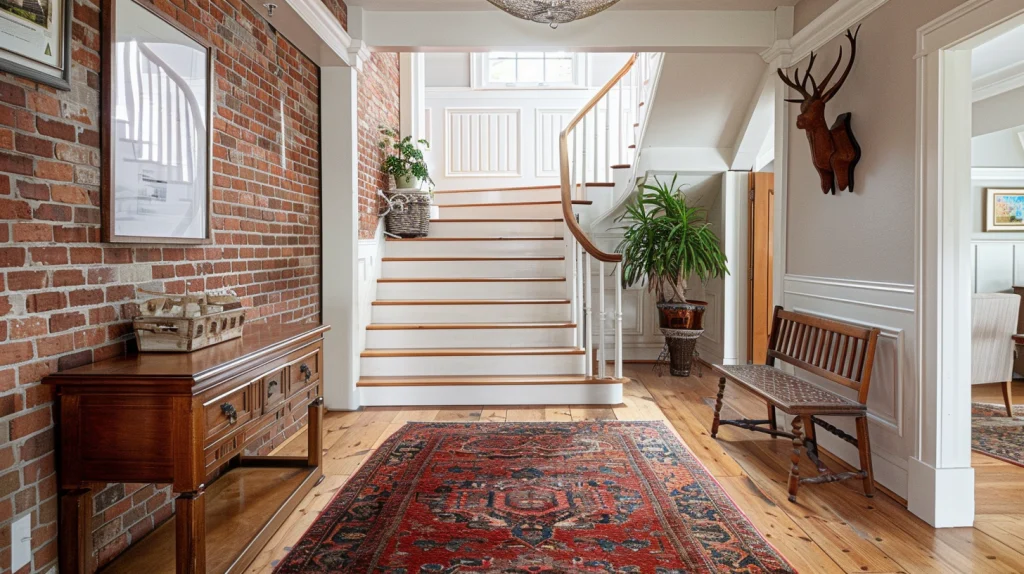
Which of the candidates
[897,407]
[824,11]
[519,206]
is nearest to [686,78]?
[824,11]

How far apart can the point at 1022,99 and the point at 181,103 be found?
16.3ft

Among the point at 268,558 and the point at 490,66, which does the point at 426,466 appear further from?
the point at 490,66

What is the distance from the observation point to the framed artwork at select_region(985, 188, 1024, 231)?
5.53 meters

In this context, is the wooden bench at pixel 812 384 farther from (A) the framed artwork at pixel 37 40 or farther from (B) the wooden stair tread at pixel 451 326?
(A) the framed artwork at pixel 37 40

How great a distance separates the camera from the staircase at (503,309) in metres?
4.12

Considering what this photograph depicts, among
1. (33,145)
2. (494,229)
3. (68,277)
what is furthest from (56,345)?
(494,229)

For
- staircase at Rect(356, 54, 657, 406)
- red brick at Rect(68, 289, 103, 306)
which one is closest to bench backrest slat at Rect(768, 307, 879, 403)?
staircase at Rect(356, 54, 657, 406)

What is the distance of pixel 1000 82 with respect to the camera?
404 centimetres

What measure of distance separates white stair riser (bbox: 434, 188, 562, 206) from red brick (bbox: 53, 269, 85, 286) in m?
4.63

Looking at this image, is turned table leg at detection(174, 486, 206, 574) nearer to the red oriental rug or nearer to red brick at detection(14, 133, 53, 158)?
the red oriental rug

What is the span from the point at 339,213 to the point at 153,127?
1.82 metres

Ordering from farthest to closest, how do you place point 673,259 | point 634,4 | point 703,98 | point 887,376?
point 673,259
point 703,98
point 634,4
point 887,376

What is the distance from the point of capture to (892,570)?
2.00m

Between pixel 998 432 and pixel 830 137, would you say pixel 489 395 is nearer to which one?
pixel 830 137
